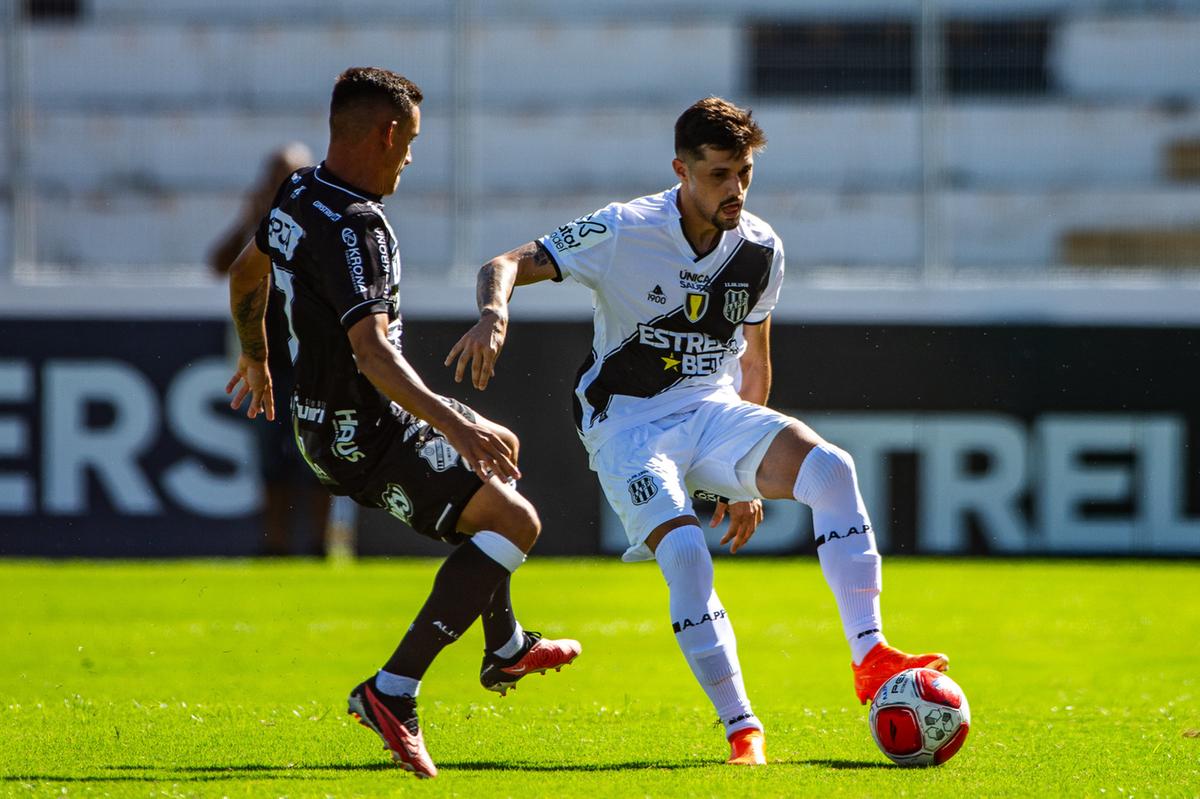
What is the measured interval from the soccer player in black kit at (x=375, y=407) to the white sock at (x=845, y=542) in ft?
2.74

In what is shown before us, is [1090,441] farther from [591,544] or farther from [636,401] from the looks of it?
[636,401]

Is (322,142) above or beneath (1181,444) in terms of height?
above

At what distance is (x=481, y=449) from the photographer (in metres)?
4.54

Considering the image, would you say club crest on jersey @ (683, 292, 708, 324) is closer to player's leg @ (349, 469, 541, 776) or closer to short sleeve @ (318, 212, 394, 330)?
player's leg @ (349, 469, 541, 776)

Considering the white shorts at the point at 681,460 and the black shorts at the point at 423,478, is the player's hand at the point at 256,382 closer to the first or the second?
the black shorts at the point at 423,478

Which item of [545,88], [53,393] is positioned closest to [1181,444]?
[545,88]

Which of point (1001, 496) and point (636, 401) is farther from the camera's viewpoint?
point (1001, 496)

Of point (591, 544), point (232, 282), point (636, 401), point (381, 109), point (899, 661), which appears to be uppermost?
point (381, 109)

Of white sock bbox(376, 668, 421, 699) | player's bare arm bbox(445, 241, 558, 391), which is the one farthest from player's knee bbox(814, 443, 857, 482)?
A: white sock bbox(376, 668, 421, 699)

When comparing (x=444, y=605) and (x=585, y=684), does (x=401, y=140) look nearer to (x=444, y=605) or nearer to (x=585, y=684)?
(x=444, y=605)

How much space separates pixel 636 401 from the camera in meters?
5.59

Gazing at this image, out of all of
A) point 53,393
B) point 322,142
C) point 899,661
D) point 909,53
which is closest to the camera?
point 899,661

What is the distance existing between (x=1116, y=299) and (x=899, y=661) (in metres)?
7.20

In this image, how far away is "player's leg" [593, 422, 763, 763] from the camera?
4949 mm
